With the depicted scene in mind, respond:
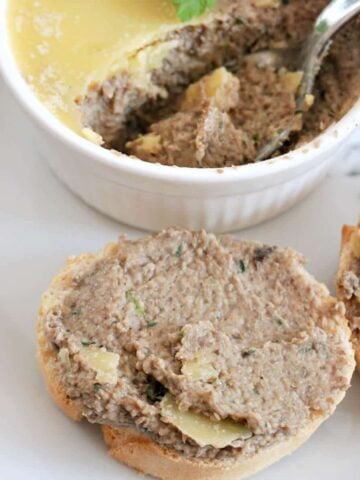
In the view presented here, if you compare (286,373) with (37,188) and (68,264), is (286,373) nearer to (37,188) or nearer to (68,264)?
(68,264)

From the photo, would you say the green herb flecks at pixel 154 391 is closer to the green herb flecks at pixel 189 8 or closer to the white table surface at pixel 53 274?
the white table surface at pixel 53 274

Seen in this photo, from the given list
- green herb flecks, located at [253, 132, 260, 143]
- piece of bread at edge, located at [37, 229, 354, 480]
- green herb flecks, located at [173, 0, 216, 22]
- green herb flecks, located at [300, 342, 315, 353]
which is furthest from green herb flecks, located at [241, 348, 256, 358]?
green herb flecks, located at [173, 0, 216, 22]

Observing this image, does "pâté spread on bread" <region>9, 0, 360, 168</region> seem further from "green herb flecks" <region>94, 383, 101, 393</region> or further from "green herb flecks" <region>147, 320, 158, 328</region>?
"green herb flecks" <region>94, 383, 101, 393</region>

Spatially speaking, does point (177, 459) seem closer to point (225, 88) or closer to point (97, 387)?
point (97, 387)

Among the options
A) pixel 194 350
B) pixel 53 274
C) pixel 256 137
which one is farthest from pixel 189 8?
pixel 194 350

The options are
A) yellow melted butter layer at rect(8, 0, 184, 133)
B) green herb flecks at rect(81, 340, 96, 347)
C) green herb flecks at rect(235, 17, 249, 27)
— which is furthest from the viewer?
green herb flecks at rect(235, 17, 249, 27)

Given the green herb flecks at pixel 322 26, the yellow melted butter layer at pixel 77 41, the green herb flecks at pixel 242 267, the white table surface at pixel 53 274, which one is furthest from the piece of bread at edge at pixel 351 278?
the yellow melted butter layer at pixel 77 41
